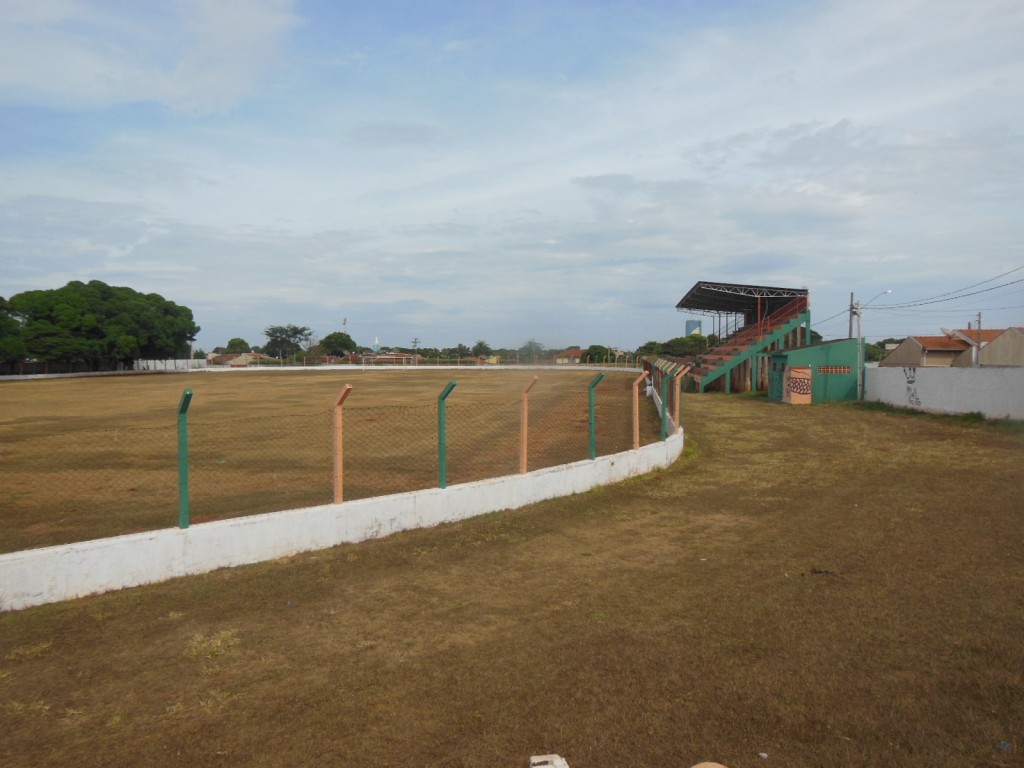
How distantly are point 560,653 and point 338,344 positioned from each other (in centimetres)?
12018

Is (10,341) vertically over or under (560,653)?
over

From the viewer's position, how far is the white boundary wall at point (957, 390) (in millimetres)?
17312

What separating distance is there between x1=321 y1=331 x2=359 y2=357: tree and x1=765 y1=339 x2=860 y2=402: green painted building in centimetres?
10088

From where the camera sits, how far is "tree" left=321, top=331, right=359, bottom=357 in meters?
120

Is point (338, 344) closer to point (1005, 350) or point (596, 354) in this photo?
point (596, 354)

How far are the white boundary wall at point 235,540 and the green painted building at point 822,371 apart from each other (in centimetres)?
1869

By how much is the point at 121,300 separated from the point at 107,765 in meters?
79.7

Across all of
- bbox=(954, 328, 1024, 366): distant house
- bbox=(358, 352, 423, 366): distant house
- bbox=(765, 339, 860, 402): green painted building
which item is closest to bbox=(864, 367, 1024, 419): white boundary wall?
bbox=(765, 339, 860, 402): green painted building

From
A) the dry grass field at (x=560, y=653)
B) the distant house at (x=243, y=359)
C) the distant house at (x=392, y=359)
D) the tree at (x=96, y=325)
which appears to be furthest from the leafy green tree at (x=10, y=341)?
the dry grass field at (x=560, y=653)

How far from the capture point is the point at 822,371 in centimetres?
2527

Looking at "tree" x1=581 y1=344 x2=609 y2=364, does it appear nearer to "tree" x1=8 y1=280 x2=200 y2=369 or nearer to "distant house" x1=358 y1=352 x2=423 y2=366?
"distant house" x1=358 y1=352 x2=423 y2=366

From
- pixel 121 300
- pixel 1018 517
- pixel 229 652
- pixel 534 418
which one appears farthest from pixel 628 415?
pixel 121 300

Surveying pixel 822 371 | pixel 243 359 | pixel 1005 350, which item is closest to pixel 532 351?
pixel 822 371

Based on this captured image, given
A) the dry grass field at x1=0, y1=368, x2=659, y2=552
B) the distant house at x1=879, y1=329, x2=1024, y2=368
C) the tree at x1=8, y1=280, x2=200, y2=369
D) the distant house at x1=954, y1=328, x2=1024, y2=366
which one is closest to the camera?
the dry grass field at x1=0, y1=368, x2=659, y2=552
